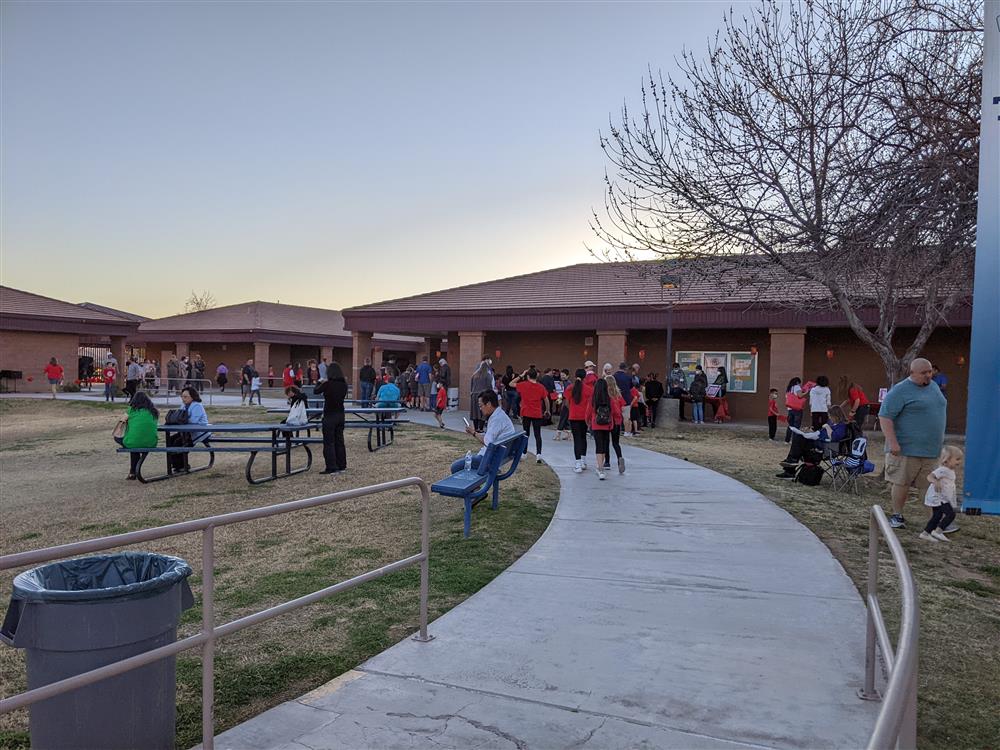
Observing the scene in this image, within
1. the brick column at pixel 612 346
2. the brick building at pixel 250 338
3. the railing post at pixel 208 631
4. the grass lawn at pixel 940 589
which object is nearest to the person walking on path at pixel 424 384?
the brick column at pixel 612 346

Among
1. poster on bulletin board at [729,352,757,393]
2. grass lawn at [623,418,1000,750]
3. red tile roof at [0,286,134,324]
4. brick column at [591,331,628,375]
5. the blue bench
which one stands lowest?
grass lawn at [623,418,1000,750]

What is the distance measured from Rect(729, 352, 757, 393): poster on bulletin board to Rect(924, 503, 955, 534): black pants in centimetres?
1645

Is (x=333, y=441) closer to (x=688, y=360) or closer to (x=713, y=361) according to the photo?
(x=688, y=360)

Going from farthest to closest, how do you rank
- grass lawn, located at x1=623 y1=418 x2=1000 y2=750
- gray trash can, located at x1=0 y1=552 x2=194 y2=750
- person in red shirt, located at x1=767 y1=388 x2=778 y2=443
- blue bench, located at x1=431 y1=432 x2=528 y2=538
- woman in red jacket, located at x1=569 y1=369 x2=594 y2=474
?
person in red shirt, located at x1=767 y1=388 x2=778 y2=443
woman in red jacket, located at x1=569 y1=369 x2=594 y2=474
blue bench, located at x1=431 y1=432 x2=528 y2=538
grass lawn, located at x1=623 y1=418 x2=1000 y2=750
gray trash can, located at x1=0 y1=552 x2=194 y2=750

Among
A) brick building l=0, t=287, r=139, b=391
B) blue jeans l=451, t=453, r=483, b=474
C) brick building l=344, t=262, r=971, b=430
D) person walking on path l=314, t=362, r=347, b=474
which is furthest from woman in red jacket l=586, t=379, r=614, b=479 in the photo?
brick building l=0, t=287, r=139, b=391

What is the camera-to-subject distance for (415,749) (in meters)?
3.16

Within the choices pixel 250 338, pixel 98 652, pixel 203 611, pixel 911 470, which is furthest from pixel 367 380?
pixel 98 652

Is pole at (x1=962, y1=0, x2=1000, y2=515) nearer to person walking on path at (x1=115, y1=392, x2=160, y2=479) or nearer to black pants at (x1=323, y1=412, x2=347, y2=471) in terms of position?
black pants at (x1=323, y1=412, x2=347, y2=471)

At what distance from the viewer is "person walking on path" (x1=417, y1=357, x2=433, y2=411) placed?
2471cm

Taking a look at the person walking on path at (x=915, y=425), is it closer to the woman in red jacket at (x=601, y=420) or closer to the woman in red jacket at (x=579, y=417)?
the woman in red jacket at (x=601, y=420)

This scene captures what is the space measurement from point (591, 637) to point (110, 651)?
107 inches

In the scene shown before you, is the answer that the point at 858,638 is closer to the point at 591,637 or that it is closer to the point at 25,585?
the point at 591,637

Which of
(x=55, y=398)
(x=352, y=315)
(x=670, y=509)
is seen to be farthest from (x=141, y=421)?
(x=55, y=398)

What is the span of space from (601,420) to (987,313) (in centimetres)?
514
